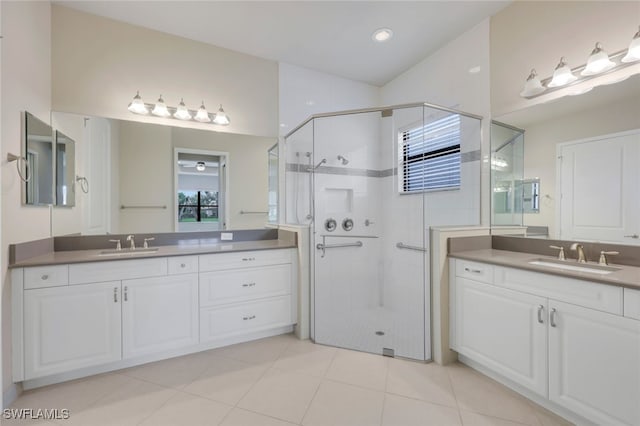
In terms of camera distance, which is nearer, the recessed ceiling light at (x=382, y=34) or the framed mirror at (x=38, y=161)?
the framed mirror at (x=38, y=161)

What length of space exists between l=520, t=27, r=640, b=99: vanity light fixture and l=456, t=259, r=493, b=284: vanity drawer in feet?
4.41

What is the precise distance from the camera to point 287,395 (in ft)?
5.65

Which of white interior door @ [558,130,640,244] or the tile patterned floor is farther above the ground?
white interior door @ [558,130,640,244]

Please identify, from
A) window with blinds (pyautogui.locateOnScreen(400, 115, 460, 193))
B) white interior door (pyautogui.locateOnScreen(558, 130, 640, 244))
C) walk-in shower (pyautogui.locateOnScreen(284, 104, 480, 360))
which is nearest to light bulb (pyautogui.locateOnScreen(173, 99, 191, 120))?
walk-in shower (pyautogui.locateOnScreen(284, 104, 480, 360))

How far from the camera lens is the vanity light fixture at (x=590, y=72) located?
1.59 meters

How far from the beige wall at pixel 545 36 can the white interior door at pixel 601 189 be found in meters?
0.51

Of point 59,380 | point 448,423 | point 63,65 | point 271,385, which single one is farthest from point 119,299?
point 448,423

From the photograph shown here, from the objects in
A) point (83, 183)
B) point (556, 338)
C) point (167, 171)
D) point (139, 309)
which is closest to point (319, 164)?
point (167, 171)

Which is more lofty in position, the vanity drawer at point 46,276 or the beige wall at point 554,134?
the beige wall at point 554,134

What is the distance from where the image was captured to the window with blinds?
256 cm

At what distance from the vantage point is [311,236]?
2572 millimetres

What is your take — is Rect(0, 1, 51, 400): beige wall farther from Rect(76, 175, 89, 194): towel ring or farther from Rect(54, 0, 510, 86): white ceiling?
Rect(54, 0, 510, 86): white ceiling

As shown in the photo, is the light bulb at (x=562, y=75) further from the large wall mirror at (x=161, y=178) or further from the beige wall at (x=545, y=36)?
the large wall mirror at (x=161, y=178)

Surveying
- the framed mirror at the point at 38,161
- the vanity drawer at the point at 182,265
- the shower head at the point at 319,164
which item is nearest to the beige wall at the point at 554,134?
the shower head at the point at 319,164
